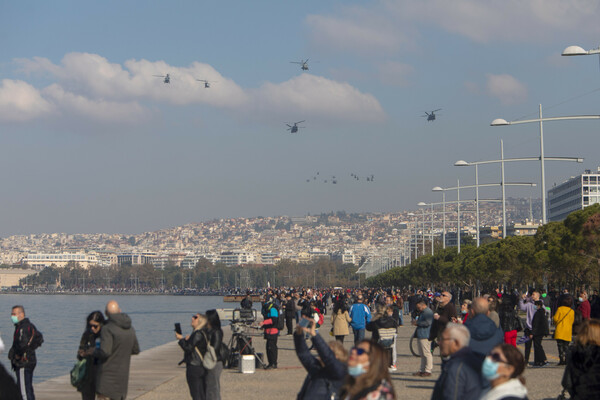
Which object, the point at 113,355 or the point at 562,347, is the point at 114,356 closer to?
the point at 113,355

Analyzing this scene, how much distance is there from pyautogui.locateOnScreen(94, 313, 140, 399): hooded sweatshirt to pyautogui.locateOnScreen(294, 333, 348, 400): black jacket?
10.9ft

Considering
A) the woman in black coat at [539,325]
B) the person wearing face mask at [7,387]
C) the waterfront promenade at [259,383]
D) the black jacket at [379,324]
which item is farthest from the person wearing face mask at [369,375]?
the woman in black coat at [539,325]

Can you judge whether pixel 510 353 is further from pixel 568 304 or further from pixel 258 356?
pixel 258 356

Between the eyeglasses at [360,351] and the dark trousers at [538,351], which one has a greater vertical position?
the eyeglasses at [360,351]

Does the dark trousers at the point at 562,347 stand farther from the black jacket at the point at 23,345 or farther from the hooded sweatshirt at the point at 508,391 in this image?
the hooded sweatshirt at the point at 508,391

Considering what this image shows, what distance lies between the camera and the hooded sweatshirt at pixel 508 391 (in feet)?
21.4

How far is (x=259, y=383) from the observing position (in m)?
18.7

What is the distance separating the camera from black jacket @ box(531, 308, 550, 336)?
20.5m

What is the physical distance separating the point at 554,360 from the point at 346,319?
15.7 ft

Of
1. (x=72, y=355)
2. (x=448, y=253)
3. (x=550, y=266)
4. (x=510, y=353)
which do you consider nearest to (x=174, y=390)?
(x=510, y=353)

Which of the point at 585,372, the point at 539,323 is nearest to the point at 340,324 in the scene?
the point at 539,323

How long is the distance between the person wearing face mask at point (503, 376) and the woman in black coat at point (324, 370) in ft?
4.99

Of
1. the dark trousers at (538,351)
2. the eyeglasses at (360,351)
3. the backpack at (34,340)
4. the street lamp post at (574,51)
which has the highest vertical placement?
the street lamp post at (574,51)

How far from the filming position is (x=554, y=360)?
23109 millimetres
